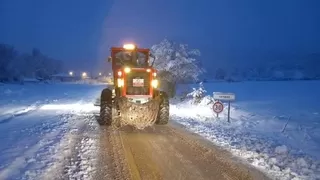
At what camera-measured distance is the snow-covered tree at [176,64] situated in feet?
102

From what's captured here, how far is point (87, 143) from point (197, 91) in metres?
15.9

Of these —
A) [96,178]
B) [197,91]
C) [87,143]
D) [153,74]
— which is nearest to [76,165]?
[96,178]

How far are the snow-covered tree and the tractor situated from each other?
16996 mm

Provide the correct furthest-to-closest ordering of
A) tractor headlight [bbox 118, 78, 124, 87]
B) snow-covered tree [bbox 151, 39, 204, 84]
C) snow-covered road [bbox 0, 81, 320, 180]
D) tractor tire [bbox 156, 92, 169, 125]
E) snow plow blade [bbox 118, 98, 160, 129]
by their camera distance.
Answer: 1. snow-covered tree [bbox 151, 39, 204, 84]
2. tractor tire [bbox 156, 92, 169, 125]
3. tractor headlight [bbox 118, 78, 124, 87]
4. snow plow blade [bbox 118, 98, 160, 129]
5. snow-covered road [bbox 0, 81, 320, 180]

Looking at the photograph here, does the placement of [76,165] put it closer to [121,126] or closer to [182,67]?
[121,126]

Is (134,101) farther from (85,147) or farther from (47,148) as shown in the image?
(47,148)

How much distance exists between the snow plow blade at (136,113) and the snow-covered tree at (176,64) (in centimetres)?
1821

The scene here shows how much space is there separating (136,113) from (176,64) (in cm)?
1895

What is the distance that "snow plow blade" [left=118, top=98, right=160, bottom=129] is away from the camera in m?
12.7

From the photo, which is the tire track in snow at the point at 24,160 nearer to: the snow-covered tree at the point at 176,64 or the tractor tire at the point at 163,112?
the tractor tire at the point at 163,112

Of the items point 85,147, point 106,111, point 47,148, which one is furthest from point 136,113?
point 47,148

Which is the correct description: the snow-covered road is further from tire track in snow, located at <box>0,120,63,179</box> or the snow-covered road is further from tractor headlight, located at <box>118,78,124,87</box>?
tractor headlight, located at <box>118,78,124,87</box>

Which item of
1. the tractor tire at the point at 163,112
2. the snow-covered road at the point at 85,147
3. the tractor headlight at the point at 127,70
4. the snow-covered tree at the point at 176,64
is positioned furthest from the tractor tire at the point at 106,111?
the snow-covered tree at the point at 176,64

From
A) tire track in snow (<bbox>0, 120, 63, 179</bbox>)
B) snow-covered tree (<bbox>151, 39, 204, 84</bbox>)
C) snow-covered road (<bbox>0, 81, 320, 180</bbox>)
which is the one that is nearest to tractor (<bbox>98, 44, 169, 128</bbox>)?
snow-covered road (<bbox>0, 81, 320, 180</bbox>)
